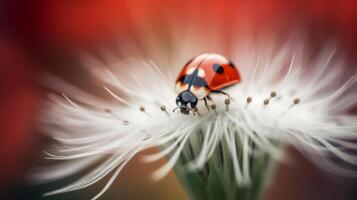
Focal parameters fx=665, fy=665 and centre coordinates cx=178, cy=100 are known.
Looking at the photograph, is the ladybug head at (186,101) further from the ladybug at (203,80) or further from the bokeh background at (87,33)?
the bokeh background at (87,33)

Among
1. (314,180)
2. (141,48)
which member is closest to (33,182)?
A: (141,48)

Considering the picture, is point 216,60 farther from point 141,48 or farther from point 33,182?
point 33,182

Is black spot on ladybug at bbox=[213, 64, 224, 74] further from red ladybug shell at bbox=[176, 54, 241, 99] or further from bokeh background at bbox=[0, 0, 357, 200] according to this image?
bokeh background at bbox=[0, 0, 357, 200]

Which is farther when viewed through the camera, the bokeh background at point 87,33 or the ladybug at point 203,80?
the bokeh background at point 87,33

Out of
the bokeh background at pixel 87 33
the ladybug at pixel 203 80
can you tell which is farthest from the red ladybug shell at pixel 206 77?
the bokeh background at pixel 87 33

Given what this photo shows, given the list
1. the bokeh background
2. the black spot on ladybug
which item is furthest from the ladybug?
the bokeh background

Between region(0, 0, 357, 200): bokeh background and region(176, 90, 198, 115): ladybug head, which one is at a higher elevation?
region(0, 0, 357, 200): bokeh background
